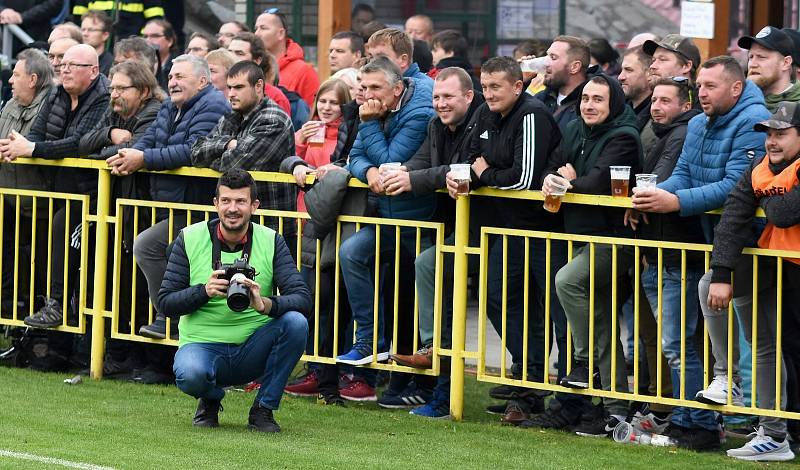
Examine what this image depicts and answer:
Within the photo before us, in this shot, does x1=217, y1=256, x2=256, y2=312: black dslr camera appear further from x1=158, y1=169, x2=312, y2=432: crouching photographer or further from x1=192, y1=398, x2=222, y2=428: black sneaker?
x1=192, y1=398, x2=222, y2=428: black sneaker

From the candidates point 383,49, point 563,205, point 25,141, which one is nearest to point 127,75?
point 25,141

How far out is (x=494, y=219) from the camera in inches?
381

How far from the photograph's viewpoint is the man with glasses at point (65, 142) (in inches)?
438

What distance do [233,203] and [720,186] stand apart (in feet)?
8.69

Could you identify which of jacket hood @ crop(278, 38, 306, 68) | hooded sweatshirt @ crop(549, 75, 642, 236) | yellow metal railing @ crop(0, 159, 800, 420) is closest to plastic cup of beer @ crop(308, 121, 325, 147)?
yellow metal railing @ crop(0, 159, 800, 420)

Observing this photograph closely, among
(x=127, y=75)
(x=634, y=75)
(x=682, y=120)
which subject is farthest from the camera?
(x=127, y=75)

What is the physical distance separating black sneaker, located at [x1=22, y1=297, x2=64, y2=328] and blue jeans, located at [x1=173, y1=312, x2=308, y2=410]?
2.31 meters

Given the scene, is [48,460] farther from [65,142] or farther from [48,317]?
[65,142]

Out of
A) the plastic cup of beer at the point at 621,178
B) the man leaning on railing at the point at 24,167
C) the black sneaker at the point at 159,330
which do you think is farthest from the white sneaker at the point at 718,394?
the man leaning on railing at the point at 24,167

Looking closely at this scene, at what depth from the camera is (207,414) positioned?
9102mm

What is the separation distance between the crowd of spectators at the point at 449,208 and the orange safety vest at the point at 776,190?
0.5 inches

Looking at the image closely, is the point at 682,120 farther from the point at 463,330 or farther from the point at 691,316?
the point at 463,330

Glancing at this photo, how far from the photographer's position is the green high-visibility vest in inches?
355

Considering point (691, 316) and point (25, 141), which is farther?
point (25, 141)
